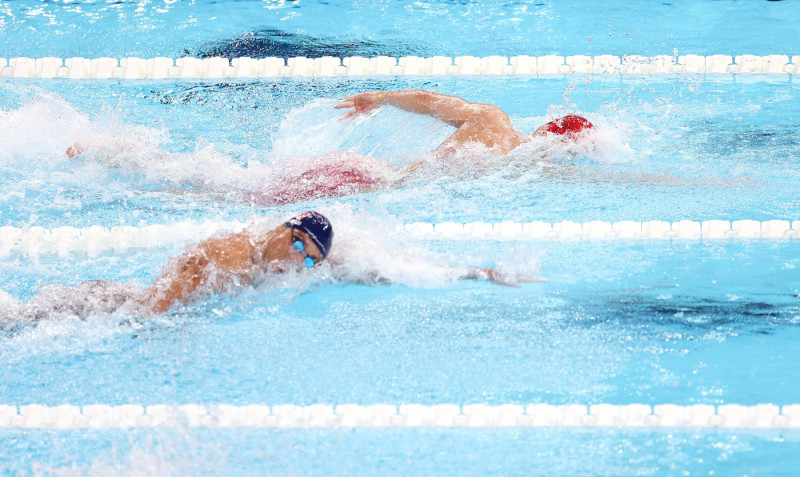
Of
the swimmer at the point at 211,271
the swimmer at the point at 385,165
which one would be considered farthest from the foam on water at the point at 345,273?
the swimmer at the point at 385,165

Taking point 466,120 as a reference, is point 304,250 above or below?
below

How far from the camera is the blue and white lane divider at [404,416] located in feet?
7.20

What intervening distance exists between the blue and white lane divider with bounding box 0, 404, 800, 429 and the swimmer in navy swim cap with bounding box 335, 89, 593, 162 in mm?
1539

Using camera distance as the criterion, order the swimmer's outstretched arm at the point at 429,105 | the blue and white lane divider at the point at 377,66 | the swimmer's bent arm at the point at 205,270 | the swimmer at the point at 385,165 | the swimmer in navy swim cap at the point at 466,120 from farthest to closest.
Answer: the blue and white lane divider at the point at 377,66 < the swimmer's outstretched arm at the point at 429,105 < the swimmer in navy swim cap at the point at 466,120 < the swimmer at the point at 385,165 < the swimmer's bent arm at the point at 205,270

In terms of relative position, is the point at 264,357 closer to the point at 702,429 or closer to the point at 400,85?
the point at 702,429

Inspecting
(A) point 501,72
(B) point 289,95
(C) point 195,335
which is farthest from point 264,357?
(A) point 501,72

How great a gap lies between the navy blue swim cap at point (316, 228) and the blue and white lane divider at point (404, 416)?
1.59ft

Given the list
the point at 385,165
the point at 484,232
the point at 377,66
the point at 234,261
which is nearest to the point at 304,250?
the point at 234,261

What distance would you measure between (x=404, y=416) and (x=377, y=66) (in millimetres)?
3054

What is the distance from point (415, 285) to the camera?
278 centimetres

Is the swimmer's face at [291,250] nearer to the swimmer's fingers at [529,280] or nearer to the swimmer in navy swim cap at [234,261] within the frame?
the swimmer in navy swim cap at [234,261]

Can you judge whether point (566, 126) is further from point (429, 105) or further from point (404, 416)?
point (404, 416)

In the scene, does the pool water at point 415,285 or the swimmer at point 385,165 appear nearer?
the pool water at point 415,285

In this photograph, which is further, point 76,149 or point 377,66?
point 377,66
